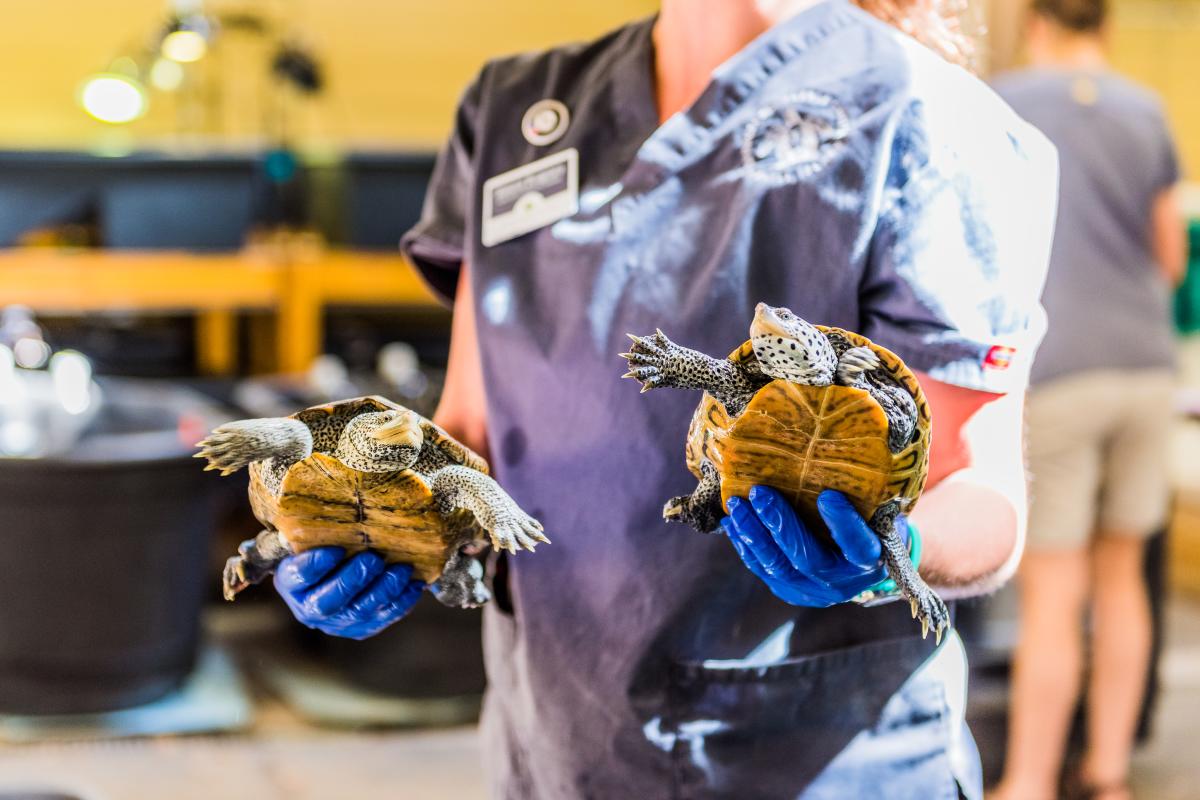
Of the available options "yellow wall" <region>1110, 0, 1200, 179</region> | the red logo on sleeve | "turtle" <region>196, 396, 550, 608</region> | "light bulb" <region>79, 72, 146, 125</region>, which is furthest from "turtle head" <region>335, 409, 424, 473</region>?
"yellow wall" <region>1110, 0, 1200, 179</region>

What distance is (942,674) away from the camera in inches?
29.9

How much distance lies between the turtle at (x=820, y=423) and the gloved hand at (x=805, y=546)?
0.01 m

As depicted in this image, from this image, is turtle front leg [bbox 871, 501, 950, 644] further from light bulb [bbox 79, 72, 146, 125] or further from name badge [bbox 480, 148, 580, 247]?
light bulb [bbox 79, 72, 146, 125]

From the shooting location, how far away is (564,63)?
0.85 metres

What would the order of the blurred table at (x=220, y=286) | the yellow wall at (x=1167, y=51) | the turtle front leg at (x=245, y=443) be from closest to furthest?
the turtle front leg at (x=245, y=443) → the blurred table at (x=220, y=286) → the yellow wall at (x=1167, y=51)

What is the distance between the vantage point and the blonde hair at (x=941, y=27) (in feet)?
2.42

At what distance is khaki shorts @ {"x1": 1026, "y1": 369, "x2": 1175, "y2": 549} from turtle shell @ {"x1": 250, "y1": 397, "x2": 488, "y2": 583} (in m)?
1.25

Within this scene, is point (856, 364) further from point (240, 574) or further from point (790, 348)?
point (240, 574)

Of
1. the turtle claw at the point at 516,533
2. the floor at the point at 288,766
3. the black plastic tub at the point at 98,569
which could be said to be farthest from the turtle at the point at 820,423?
the black plastic tub at the point at 98,569

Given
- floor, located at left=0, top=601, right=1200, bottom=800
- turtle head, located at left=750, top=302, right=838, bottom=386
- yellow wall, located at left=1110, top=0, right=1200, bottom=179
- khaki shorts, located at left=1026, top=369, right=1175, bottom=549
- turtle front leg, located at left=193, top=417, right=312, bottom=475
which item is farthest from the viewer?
yellow wall, located at left=1110, top=0, right=1200, bottom=179

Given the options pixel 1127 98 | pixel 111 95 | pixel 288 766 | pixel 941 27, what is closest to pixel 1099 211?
pixel 1127 98

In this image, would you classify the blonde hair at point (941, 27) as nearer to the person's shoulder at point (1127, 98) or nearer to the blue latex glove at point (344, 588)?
the blue latex glove at point (344, 588)

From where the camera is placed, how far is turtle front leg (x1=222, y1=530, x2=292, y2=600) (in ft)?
2.47

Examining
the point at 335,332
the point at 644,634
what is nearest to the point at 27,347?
the point at 335,332
